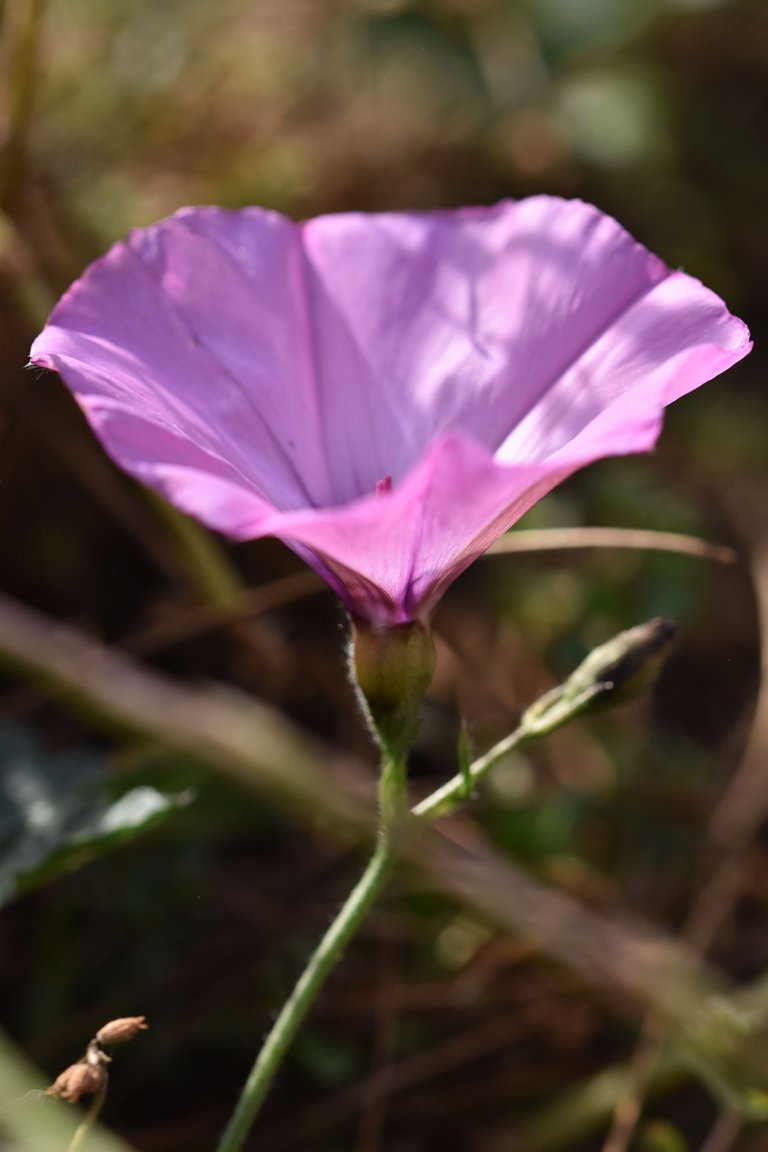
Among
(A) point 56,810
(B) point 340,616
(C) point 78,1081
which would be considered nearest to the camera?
(C) point 78,1081

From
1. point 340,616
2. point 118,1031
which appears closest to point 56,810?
point 118,1031

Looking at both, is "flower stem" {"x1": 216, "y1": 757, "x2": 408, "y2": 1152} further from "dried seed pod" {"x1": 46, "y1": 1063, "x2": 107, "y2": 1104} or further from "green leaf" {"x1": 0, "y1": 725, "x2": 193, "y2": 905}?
"green leaf" {"x1": 0, "y1": 725, "x2": 193, "y2": 905}

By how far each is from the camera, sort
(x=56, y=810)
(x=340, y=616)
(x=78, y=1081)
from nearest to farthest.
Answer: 1. (x=78, y=1081)
2. (x=56, y=810)
3. (x=340, y=616)

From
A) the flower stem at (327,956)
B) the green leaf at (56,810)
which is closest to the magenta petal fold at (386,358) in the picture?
the flower stem at (327,956)

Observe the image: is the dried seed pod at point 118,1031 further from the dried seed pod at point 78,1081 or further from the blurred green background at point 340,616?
the blurred green background at point 340,616

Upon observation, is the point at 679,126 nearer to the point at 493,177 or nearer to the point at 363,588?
the point at 493,177

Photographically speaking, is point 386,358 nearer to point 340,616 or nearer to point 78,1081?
point 78,1081

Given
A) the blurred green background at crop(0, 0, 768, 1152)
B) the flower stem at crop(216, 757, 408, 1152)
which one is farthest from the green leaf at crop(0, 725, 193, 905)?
the flower stem at crop(216, 757, 408, 1152)
